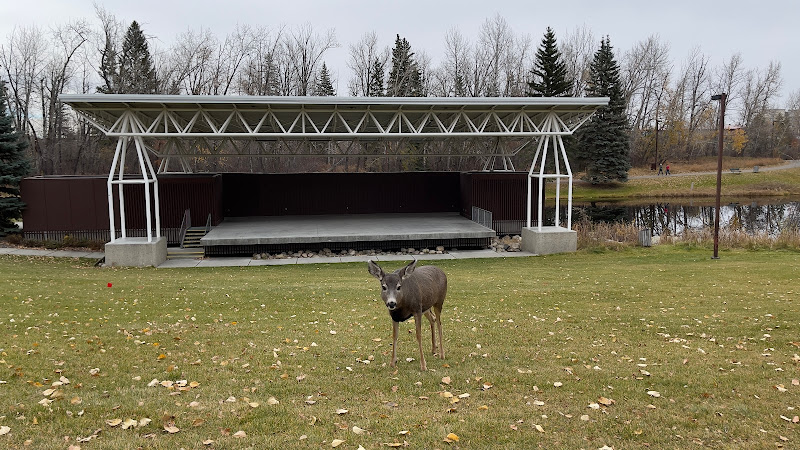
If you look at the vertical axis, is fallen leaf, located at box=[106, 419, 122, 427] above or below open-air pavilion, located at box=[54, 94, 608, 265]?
below

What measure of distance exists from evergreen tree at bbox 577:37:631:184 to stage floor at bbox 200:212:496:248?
2898 centimetres

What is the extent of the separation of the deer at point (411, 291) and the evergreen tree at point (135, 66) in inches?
1794

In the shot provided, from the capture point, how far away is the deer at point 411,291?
5.24 metres

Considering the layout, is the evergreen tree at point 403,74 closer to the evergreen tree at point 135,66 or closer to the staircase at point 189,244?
the evergreen tree at point 135,66

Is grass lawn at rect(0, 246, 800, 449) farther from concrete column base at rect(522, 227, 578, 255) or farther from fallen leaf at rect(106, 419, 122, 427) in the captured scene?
concrete column base at rect(522, 227, 578, 255)

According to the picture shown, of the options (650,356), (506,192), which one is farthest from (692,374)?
(506,192)

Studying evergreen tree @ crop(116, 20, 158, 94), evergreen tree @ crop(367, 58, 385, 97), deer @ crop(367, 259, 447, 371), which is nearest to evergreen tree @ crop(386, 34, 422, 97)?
evergreen tree @ crop(367, 58, 385, 97)

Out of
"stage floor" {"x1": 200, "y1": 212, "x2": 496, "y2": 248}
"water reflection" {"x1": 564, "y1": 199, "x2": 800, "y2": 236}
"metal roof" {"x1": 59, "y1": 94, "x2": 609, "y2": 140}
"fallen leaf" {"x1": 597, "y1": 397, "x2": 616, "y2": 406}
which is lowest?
"water reflection" {"x1": 564, "y1": 199, "x2": 800, "y2": 236}

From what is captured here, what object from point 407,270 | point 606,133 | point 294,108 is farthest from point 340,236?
point 606,133

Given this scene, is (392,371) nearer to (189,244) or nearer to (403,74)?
(189,244)

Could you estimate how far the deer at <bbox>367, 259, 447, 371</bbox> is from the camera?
5.24m

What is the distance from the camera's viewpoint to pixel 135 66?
148ft

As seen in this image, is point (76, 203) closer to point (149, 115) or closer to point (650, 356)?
point (149, 115)

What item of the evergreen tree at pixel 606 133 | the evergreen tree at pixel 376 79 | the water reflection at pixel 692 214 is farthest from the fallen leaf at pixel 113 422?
the evergreen tree at pixel 606 133
